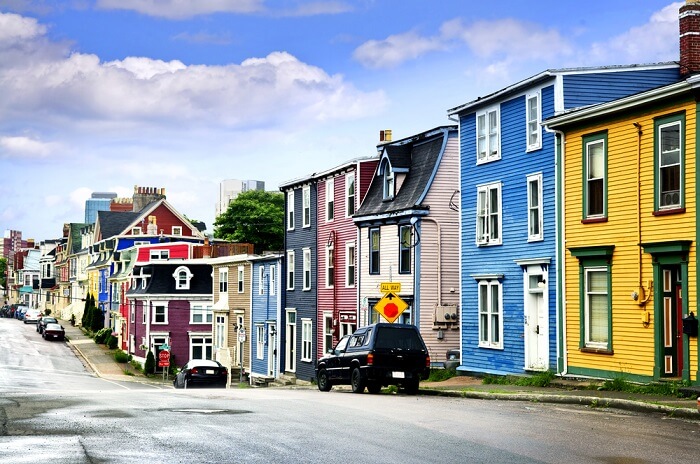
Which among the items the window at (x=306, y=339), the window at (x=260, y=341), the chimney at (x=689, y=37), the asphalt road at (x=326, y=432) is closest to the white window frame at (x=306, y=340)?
the window at (x=306, y=339)

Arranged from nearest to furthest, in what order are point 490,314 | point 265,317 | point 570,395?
1. point 570,395
2. point 490,314
3. point 265,317

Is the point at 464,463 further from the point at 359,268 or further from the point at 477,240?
the point at 359,268

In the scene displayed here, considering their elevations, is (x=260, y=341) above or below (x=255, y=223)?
below

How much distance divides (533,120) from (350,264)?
1750cm

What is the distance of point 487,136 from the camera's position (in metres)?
36.0

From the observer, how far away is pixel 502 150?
1378 inches

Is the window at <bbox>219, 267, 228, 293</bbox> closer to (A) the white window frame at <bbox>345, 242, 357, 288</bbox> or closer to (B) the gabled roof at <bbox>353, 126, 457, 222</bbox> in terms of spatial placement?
(A) the white window frame at <bbox>345, 242, 357, 288</bbox>

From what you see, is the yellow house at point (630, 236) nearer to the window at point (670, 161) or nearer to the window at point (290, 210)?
the window at point (670, 161)

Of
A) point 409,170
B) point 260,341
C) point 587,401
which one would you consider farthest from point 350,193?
point 587,401

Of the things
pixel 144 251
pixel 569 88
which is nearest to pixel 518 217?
pixel 569 88

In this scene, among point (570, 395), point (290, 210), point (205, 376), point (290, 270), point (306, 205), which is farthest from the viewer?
point (290, 210)

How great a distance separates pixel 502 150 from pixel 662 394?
12.9m

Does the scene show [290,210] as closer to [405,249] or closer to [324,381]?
[405,249]

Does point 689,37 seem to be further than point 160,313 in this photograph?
No
